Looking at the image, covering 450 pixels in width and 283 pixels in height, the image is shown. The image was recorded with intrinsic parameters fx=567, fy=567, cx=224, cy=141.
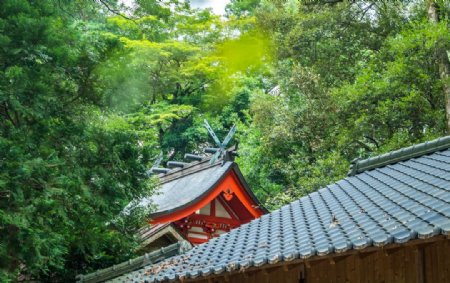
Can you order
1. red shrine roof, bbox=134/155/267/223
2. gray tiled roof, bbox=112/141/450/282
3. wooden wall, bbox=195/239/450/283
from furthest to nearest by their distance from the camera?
red shrine roof, bbox=134/155/267/223, wooden wall, bbox=195/239/450/283, gray tiled roof, bbox=112/141/450/282

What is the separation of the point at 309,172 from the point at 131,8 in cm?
916

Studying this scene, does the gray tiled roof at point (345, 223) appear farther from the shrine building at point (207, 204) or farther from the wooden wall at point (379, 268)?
the shrine building at point (207, 204)

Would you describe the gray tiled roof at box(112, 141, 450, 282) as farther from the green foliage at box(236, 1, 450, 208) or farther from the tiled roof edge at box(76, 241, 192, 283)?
the green foliage at box(236, 1, 450, 208)

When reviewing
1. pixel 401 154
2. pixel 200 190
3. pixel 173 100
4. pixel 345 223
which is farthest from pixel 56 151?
pixel 173 100

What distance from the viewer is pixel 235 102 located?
27.8 metres

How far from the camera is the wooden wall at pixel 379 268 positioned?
5141mm

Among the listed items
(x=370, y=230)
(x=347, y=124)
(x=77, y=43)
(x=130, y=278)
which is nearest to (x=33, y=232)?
(x=130, y=278)

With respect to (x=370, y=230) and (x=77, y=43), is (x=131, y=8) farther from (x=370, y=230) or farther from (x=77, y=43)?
(x=370, y=230)

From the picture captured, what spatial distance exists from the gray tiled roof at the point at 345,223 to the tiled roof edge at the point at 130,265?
383mm

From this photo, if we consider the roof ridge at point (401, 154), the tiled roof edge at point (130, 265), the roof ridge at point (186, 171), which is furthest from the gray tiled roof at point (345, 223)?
the roof ridge at point (186, 171)

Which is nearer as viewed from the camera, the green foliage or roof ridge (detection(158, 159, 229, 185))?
the green foliage

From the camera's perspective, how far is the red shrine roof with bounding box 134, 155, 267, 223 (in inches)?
491

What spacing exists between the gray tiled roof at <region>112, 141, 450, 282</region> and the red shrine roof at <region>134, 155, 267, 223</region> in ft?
13.9

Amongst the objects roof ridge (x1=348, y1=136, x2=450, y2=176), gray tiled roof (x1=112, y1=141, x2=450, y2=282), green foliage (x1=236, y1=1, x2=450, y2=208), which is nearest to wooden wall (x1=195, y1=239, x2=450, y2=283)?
gray tiled roof (x1=112, y1=141, x2=450, y2=282)
